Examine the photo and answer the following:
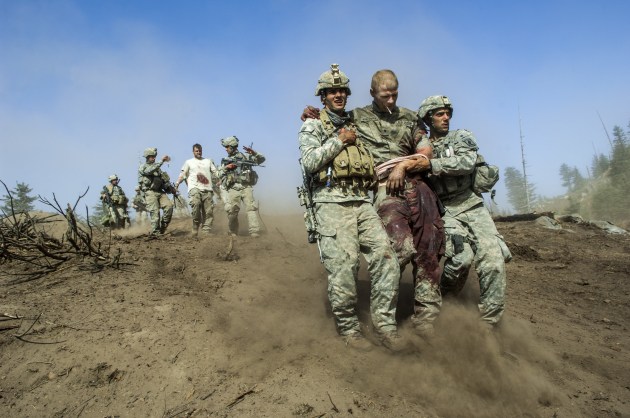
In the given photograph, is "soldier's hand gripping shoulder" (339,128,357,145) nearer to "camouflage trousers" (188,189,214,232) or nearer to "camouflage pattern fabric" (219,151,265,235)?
"camouflage pattern fabric" (219,151,265,235)

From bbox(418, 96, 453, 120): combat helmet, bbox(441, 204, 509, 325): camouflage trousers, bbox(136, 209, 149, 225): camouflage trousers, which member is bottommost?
bbox(441, 204, 509, 325): camouflage trousers

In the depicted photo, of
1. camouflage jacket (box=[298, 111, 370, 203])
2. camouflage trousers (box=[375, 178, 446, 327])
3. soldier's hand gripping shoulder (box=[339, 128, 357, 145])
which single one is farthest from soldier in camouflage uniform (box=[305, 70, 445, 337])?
soldier's hand gripping shoulder (box=[339, 128, 357, 145])

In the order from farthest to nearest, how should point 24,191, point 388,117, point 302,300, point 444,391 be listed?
point 24,191
point 302,300
point 388,117
point 444,391

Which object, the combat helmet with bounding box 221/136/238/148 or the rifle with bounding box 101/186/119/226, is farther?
the rifle with bounding box 101/186/119/226

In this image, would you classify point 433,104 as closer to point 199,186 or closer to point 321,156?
point 321,156

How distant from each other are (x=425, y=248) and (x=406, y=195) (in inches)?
21.9

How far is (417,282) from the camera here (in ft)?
13.3

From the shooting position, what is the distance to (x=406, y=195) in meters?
4.32

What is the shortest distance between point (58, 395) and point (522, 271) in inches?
272

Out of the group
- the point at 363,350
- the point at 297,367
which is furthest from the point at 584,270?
the point at 297,367

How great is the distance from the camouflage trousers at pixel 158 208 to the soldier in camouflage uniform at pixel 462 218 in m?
8.01

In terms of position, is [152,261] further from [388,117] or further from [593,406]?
[593,406]

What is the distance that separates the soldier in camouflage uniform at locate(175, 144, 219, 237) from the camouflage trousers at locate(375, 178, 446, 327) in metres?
Result: 7.46

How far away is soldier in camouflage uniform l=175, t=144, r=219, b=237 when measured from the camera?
36.0 feet
